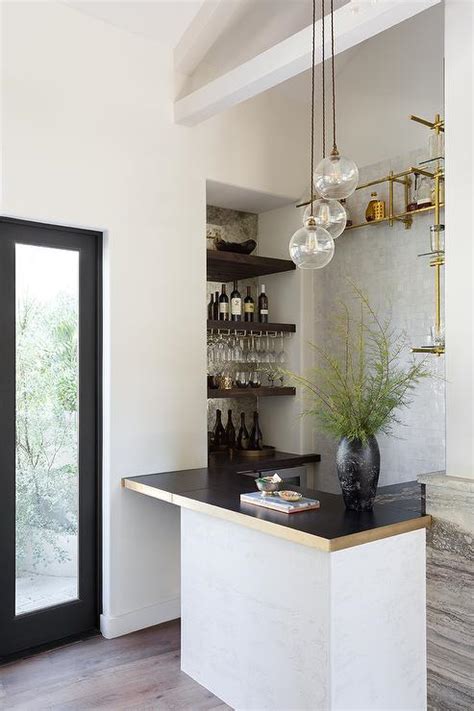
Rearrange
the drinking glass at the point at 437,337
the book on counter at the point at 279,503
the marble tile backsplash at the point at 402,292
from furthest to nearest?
the marble tile backsplash at the point at 402,292
the drinking glass at the point at 437,337
the book on counter at the point at 279,503

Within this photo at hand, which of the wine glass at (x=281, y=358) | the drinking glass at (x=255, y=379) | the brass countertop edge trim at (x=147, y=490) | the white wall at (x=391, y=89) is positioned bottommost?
the brass countertop edge trim at (x=147, y=490)

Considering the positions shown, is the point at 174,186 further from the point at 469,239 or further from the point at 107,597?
the point at 107,597

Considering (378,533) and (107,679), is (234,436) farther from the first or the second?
(378,533)

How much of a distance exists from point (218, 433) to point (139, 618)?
4.59 ft

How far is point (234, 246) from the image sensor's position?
437cm

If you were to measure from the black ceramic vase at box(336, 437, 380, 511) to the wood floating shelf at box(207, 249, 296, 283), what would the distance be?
188 cm

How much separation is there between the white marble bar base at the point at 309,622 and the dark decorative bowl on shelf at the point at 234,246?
2.01m

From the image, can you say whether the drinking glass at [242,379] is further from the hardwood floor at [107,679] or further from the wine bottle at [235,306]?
the hardwood floor at [107,679]

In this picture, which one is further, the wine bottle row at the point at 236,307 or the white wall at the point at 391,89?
the wine bottle row at the point at 236,307

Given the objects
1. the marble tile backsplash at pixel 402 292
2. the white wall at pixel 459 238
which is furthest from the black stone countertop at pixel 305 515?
the marble tile backsplash at pixel 402 292

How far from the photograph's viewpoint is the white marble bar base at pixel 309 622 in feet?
7.65

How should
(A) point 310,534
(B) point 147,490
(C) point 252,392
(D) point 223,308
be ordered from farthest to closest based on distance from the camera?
(D) point 223,308 < (C) point 252,392 < (B) point 147,490 < (A) point 310,534

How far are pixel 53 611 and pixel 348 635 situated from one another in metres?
1.76

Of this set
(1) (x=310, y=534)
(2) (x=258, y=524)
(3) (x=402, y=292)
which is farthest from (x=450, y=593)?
(3) (x=402, y=292)
